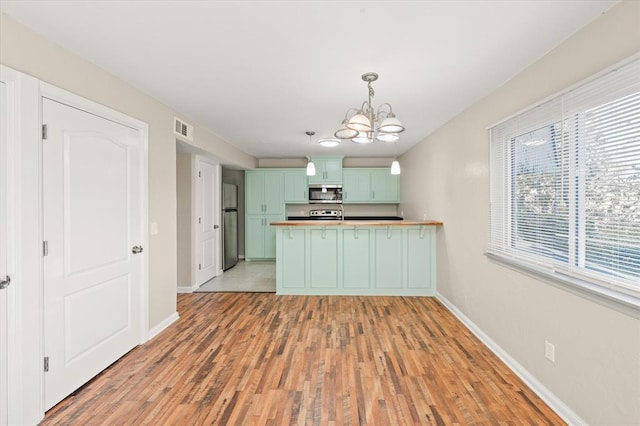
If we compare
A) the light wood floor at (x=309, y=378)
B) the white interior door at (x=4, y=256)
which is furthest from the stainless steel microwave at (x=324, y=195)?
the white interior door at (x=4, y=256)

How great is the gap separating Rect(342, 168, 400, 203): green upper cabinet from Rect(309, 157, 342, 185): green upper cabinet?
0.17 m

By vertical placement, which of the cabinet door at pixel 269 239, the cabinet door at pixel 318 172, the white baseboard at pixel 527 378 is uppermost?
the cabinet door at pixel 318 172

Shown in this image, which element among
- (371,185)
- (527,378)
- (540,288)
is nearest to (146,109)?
(540,288)

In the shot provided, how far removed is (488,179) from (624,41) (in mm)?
1513

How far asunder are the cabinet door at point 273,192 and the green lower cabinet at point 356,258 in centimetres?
280

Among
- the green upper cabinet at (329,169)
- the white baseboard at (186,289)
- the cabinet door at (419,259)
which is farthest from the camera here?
the green upper cabinet at (329,169)

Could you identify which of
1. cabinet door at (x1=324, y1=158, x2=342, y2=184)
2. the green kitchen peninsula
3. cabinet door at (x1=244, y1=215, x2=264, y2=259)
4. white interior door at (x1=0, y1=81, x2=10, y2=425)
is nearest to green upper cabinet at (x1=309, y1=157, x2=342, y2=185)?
cabinet door at (x1=324, y1=158, x2=342, y2=184)

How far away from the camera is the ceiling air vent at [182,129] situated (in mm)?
3627

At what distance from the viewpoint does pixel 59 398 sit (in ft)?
6.99

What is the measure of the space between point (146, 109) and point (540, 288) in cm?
377

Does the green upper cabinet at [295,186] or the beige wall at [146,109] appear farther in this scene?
the green upper cabinet at [295,186]

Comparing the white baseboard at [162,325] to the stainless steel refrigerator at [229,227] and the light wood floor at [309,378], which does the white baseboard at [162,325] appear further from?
the stainless steel refrigerator at [229,227]

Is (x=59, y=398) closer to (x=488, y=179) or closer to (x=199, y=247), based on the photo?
(x=199, y=247)

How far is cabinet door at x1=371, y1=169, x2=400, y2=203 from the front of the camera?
274 inches
